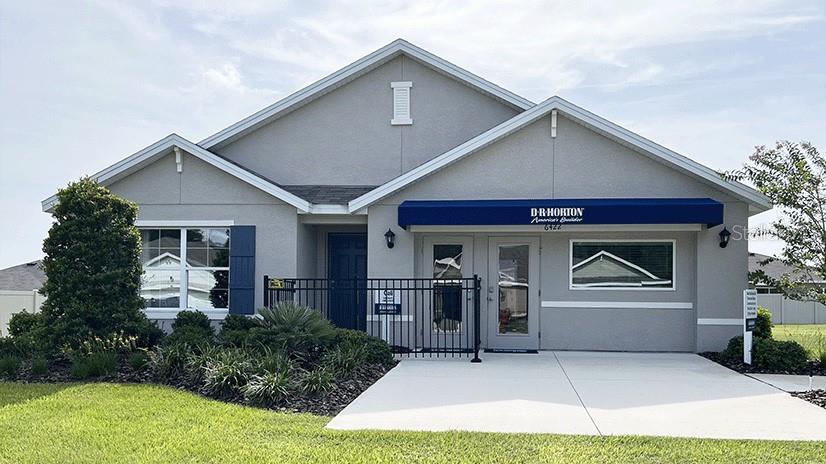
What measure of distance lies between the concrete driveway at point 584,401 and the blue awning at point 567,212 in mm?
2732

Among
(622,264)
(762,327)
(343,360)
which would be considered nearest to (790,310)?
(762,327)

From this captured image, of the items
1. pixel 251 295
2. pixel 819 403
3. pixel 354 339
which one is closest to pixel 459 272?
pixel 354 339

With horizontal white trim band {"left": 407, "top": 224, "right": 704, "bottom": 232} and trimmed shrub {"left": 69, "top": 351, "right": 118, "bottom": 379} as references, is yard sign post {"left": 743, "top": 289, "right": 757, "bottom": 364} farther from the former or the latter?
trimmed shrub {"left": 69, "top": 351, "right": 118, "bottom": 379}

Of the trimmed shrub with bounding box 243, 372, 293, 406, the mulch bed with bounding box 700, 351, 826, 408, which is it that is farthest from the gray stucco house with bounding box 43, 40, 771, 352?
the trimmed shrub with bounding box 243, 372, 293, 406

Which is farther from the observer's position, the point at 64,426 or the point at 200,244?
the point at 200,244

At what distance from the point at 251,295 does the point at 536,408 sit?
321 inches

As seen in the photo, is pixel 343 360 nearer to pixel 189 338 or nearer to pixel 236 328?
pixel 189 338

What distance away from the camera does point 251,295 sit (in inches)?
625

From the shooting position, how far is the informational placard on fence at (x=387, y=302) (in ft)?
50.6

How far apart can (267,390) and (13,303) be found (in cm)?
1307

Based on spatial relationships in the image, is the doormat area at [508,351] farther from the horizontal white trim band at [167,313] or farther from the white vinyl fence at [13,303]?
the white vinyl fence at [13,303]

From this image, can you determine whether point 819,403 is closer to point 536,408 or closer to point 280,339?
point 536,408

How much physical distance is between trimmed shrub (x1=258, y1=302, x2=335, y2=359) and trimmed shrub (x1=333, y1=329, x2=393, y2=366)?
1.01 feet

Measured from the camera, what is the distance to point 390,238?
15.6 m
